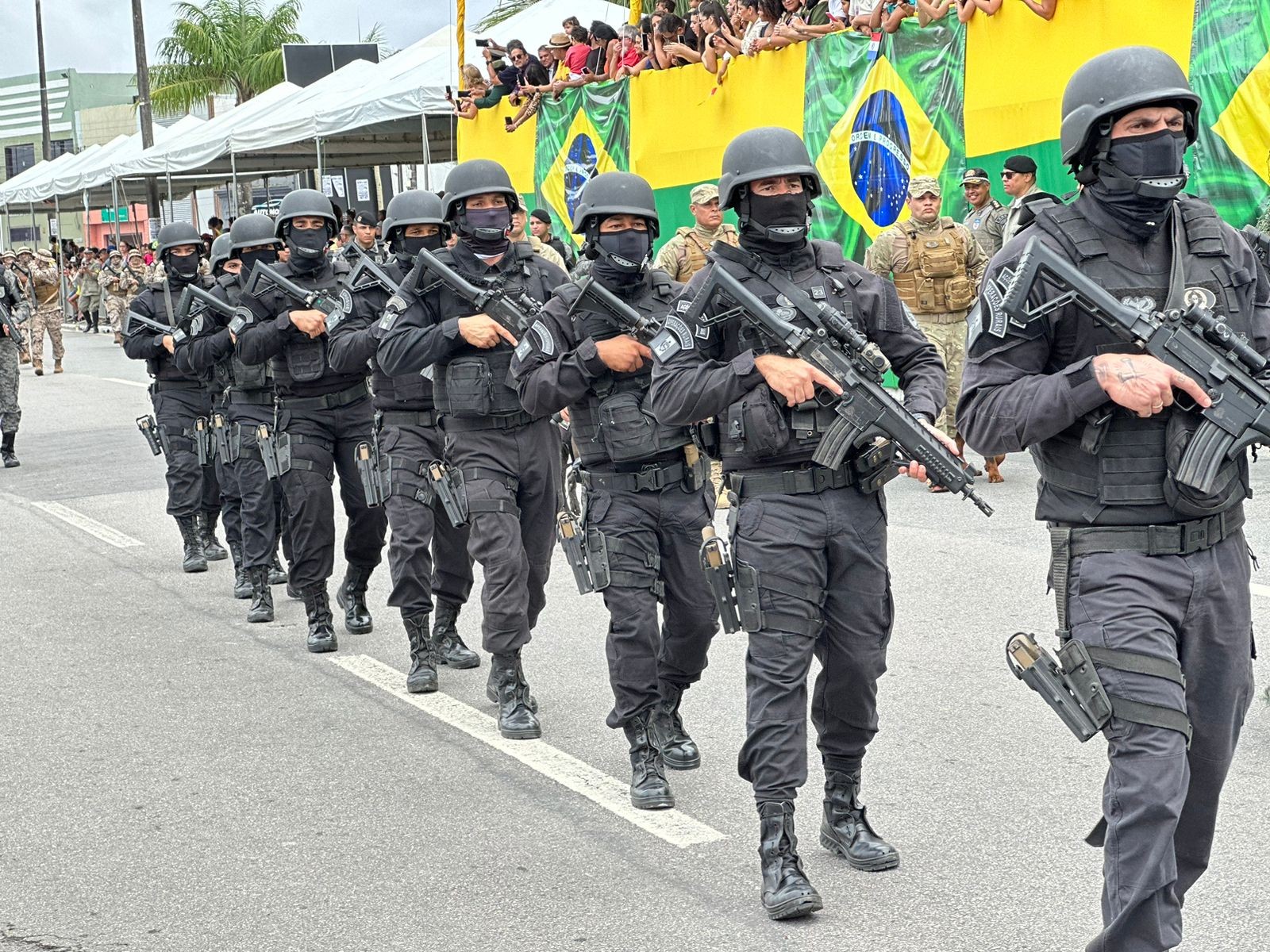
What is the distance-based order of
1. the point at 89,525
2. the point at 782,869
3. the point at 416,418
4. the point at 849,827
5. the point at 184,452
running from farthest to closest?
the point at 89,525 < the point at 184,452 < the point at 416,418 < the point at 849,827 < the point at 782,869

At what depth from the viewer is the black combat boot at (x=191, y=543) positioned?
980 cm

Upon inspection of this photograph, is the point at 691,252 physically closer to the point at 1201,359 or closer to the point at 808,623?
the point at 808,623

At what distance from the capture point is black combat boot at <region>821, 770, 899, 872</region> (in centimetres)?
445

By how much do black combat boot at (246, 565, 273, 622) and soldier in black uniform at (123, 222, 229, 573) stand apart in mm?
1553

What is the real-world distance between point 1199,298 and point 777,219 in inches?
52.0

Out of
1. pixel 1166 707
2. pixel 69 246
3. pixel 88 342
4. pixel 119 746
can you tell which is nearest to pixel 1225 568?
pixel 1166 707

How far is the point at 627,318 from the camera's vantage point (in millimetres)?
5402

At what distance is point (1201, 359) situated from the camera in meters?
3.36

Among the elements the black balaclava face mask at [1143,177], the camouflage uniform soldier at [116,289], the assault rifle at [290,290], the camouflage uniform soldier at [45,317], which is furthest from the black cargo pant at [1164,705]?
the camouflage uniform soldier at [116,289]

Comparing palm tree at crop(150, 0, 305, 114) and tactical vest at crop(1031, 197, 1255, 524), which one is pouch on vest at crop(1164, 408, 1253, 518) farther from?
Result: palm tree at crop(150, 0, 305, 114)

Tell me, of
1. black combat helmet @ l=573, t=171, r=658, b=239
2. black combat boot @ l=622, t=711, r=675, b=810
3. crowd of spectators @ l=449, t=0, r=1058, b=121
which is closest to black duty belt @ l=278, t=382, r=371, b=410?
black combat helmet @ l=573, t=171, r=658, b=239

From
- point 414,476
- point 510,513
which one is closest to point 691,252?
point 414,476

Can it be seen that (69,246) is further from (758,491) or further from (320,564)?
(758,491)

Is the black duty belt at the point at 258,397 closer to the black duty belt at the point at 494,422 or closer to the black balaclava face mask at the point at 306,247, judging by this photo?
the black balaclava face mask at the point at 306,247
